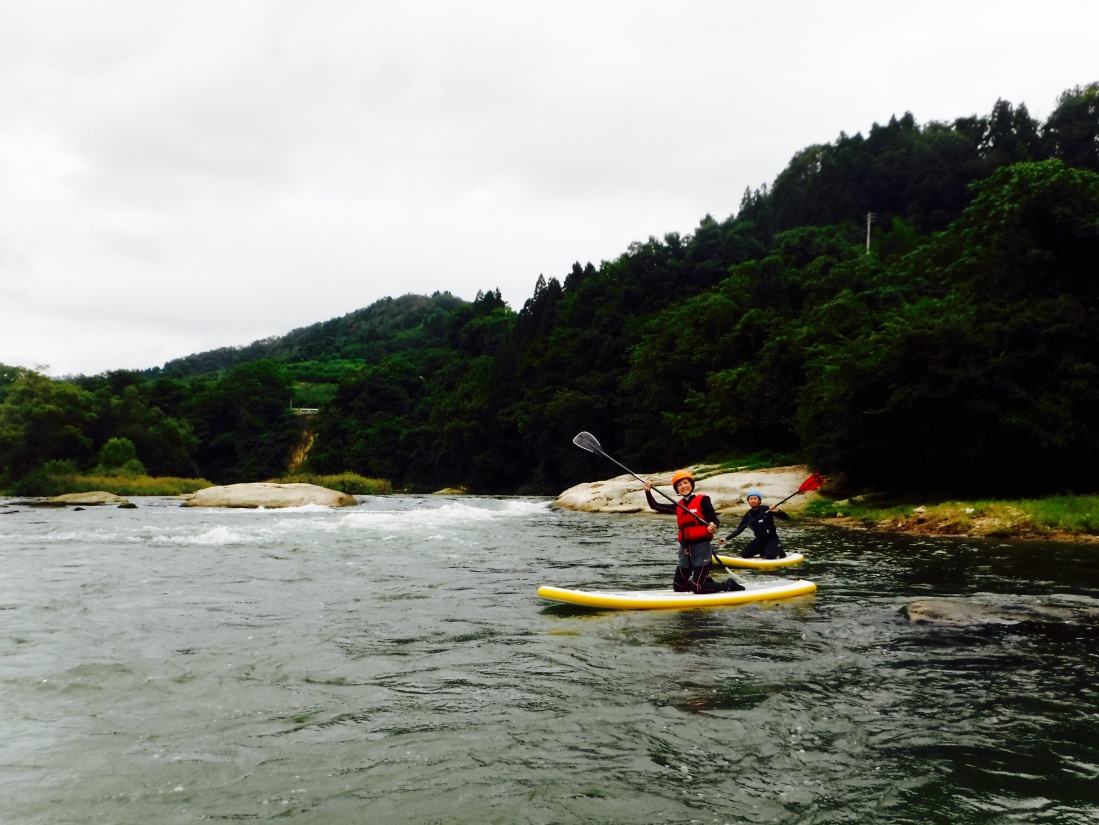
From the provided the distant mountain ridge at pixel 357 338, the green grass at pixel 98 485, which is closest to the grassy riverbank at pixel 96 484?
the green grass at pixel 98 485

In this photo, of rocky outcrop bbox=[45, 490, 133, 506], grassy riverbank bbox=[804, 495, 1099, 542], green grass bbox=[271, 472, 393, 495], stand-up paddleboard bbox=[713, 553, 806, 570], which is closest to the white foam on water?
stand-up paddleboard bbox=[713, 553, 806, 570]

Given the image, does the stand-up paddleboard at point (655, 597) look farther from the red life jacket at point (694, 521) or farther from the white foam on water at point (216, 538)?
the white foam on water at point (216, 538)

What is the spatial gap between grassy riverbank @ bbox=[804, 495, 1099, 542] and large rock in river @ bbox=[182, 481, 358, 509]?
19.2m

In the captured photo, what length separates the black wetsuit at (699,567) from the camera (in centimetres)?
1019

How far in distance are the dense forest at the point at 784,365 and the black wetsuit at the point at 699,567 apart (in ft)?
46.4

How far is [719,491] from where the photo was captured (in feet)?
95.8

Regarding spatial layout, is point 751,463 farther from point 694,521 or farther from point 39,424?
point 39,424

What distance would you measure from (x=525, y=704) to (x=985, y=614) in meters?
Result: 5.46

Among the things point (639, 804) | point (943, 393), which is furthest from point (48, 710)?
point (943, 393)

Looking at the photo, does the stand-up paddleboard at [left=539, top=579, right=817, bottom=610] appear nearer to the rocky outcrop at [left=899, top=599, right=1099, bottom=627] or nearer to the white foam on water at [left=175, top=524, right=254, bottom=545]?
the rocky outcrop at [left=899, top=599, right=1099, bottom=627]

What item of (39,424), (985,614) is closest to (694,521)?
(985,614)

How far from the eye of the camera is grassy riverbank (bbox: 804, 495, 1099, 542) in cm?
1653

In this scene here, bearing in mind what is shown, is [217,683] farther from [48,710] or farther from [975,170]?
[975,170]

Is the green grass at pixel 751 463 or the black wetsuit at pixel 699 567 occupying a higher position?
the green grass at pixel 751 463
